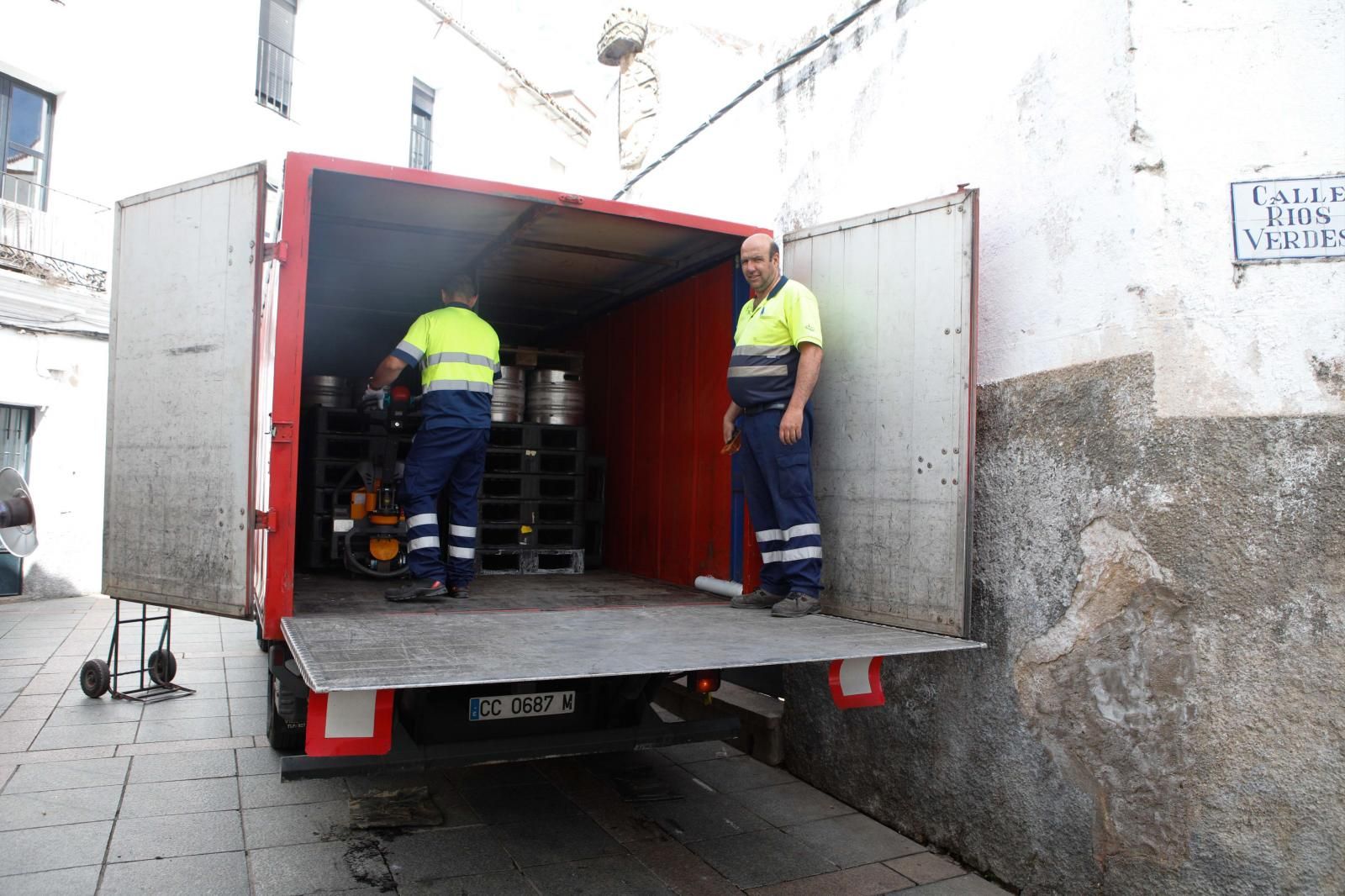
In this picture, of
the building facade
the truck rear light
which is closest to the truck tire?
the truck rear light

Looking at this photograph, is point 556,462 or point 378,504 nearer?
point 378,504

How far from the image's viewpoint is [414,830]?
4.37 metres

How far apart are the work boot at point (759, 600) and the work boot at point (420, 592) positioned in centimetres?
163

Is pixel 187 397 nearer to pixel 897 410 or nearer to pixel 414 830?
pixel 414 830

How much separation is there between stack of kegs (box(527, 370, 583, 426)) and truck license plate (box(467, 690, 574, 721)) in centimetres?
343

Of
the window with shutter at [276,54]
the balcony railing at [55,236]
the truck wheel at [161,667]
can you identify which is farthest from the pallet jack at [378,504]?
the window with shutter at [276,54]

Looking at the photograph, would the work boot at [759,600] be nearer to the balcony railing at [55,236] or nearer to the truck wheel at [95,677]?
the truck wheel at [95,677]

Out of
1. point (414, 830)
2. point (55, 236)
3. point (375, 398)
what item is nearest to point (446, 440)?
point (375, 398)

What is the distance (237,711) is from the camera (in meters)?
6.45

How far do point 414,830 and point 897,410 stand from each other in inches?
121

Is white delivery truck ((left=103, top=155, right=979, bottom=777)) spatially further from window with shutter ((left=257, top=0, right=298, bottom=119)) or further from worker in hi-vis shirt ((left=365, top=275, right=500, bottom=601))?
window with shutter ((left=257, top=0, right=298, bottom=119))

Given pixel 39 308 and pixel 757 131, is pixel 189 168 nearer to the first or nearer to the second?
pixel 39 308

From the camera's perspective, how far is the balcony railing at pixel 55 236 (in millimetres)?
11703

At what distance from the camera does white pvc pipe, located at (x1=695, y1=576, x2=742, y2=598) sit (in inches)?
213
